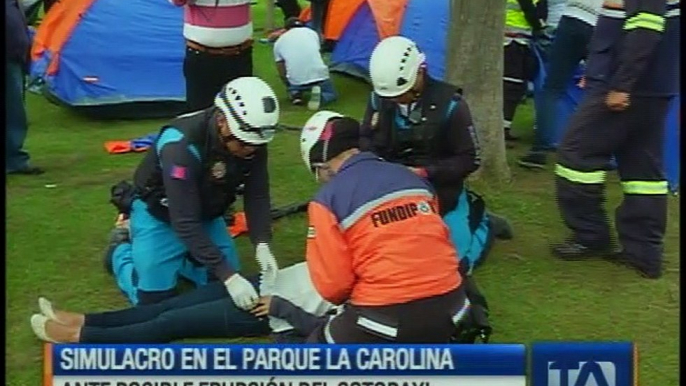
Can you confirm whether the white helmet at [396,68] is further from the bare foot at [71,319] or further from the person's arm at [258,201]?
the bare foot at [71,319]

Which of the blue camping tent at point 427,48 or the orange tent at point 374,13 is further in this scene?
the orange tent at point 374,13

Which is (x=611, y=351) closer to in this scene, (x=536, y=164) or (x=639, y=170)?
(x=639, y=170)

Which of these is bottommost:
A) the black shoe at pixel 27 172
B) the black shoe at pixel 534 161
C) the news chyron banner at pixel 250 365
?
the black shoe at pixel 27 172

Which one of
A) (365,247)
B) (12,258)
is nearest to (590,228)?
(365,247)

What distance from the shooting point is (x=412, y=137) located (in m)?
6.20

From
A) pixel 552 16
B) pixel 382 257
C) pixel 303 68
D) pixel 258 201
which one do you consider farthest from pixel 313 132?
pixel 303 68

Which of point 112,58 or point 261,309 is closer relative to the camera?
point 261,309

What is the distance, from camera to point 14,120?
8.41m

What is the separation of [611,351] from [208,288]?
2.18m

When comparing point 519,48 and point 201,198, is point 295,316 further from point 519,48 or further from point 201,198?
point 519,48

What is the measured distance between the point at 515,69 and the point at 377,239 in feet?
15.6

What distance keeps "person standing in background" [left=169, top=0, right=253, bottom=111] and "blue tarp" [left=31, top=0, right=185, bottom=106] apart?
10.6ft

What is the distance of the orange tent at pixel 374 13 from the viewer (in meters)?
10.6

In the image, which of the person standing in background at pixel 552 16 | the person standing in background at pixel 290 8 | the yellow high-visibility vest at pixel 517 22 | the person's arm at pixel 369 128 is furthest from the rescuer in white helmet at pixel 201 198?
the person standing in background at pixel 290 8
